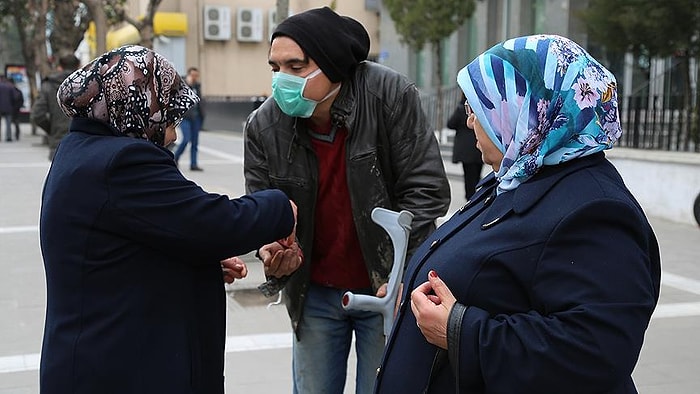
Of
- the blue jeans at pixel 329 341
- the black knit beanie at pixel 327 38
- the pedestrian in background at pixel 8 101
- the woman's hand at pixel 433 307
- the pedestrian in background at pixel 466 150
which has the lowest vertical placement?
the pedestrian in background at pixel 8 101

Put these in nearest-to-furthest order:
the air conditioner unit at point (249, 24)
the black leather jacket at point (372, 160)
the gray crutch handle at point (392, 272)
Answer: the gray crutch handle at point (392, 272) < the black leather jacket at point (372, 160) < the air conditioner unit at point (249, 24)

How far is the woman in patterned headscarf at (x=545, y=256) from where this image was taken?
1619 mm

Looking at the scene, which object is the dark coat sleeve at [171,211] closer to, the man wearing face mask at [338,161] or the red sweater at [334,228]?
the man wearing face mask at [338,161]

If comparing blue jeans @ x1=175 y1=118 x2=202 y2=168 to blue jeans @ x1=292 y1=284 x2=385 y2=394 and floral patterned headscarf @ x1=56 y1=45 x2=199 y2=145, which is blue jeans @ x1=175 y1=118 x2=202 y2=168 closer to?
blue jeans @ x1=292 y1=284 x2=385 y2=394

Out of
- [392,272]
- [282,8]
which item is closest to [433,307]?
[392,272]

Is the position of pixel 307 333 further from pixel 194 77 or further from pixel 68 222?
pixel 194 77

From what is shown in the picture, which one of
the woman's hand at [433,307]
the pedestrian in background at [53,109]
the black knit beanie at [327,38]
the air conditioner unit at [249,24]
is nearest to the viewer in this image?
the woman's hand at [433,307]

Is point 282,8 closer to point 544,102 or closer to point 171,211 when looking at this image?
point 171,211

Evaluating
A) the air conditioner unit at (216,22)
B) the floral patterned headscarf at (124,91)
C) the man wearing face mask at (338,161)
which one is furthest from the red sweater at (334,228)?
the air conditioner unit at (216,22)

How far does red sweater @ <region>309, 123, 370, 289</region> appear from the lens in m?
2.81

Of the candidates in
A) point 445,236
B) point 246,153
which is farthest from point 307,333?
point 445,236

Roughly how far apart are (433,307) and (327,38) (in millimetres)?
1197

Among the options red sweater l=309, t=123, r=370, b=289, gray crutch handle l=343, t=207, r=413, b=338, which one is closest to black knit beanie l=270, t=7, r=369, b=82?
red sweater l=309, t=123, r=370, b=289

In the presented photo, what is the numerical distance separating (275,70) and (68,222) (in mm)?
1016
